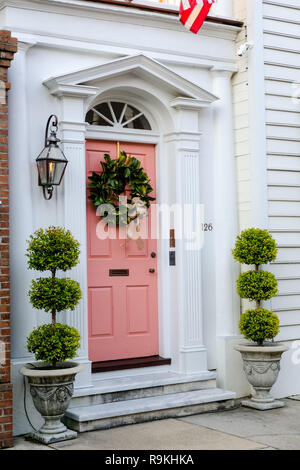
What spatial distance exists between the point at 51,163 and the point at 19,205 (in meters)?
0.48

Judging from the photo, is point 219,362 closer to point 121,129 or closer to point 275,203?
point 275,203

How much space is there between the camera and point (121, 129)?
22.6 ft

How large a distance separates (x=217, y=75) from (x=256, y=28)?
66 cm

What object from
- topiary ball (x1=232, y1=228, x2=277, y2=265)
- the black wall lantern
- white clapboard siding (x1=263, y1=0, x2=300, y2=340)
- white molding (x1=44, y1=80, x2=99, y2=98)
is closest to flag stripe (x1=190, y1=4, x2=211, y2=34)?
white clapboard siding (x1=263, y1=0, x2=300, y2=340)

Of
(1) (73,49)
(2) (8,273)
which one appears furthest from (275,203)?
(2) (8,273)

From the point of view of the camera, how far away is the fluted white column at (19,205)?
231 inches

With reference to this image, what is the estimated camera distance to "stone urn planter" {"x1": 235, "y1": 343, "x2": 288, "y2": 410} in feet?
21.6

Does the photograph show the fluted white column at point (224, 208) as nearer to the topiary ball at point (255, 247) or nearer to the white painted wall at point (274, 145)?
the white painted wall at point (274, 145)

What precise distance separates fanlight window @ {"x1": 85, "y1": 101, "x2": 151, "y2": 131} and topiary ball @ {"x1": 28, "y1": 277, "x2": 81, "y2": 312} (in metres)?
1.94

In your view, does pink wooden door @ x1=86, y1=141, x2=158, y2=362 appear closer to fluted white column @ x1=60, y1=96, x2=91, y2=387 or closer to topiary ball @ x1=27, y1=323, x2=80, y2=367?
fluted white column @ x1=60, y1=96, x2=91, y2=387

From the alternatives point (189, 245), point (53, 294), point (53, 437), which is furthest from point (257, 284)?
point (53, 437)

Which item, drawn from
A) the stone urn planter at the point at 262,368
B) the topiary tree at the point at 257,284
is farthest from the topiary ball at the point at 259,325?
the stone urn planter at the point at 262,368
